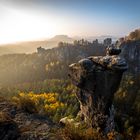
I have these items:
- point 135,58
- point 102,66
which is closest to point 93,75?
point 102,66

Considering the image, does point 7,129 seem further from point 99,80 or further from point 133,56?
point 133,56

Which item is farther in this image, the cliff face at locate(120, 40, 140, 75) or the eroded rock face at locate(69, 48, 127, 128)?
the cliff face at locate(120, 40, 140, 75)

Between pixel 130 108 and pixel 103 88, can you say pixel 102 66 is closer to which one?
pixel 103 88

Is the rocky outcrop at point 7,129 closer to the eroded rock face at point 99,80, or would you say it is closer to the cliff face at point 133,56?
the eroded rock face at point 99,80

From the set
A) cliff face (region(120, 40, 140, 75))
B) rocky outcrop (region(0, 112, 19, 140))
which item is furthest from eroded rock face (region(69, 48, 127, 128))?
cliff face (region(120, 40, 140, 75))

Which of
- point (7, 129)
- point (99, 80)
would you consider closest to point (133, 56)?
point (99, 80)

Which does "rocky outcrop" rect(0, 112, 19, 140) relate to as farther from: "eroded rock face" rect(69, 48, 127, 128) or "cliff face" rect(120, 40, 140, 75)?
"cliff face" rect(120, 40, 140, 75)

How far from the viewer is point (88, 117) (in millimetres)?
44281

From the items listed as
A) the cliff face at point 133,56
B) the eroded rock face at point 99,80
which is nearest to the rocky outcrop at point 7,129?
the eroded rock face at point 99,80

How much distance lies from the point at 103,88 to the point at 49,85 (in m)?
115

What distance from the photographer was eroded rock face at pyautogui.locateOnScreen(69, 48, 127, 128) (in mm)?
39688

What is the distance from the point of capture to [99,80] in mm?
41219

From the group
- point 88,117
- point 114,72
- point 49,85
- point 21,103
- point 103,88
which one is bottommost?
point 49,85

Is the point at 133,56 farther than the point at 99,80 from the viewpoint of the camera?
Yes
